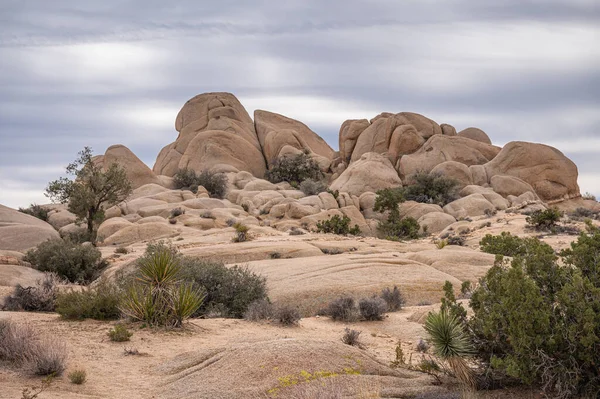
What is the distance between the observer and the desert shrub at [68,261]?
23672 millimetres

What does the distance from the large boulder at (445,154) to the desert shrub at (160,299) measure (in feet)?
168

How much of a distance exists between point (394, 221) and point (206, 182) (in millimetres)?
23100

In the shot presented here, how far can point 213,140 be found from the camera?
73875mm

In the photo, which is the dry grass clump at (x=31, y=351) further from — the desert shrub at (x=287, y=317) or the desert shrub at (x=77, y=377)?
the desert shrub at (x=287, y=317)

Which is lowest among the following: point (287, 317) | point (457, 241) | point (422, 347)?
point (422, 347)

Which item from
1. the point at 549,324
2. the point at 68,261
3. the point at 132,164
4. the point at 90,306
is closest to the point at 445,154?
the point at 132,164

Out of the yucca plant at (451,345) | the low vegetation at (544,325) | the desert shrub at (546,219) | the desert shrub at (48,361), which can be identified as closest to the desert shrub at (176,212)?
the desert shrub at (546,219)

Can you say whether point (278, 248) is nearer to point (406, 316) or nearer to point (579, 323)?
point (406, 316)

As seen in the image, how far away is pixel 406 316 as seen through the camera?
565 inches

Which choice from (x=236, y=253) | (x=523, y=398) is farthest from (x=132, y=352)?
(x=236, y=253)

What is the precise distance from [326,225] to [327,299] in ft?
72.6

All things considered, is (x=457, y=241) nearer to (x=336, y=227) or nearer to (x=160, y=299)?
(x=336, y=227)

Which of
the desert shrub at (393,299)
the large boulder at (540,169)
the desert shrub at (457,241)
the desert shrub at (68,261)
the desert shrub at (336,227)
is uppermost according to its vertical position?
the large boulder at (540,169)

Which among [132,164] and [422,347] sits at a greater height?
[132,164]
